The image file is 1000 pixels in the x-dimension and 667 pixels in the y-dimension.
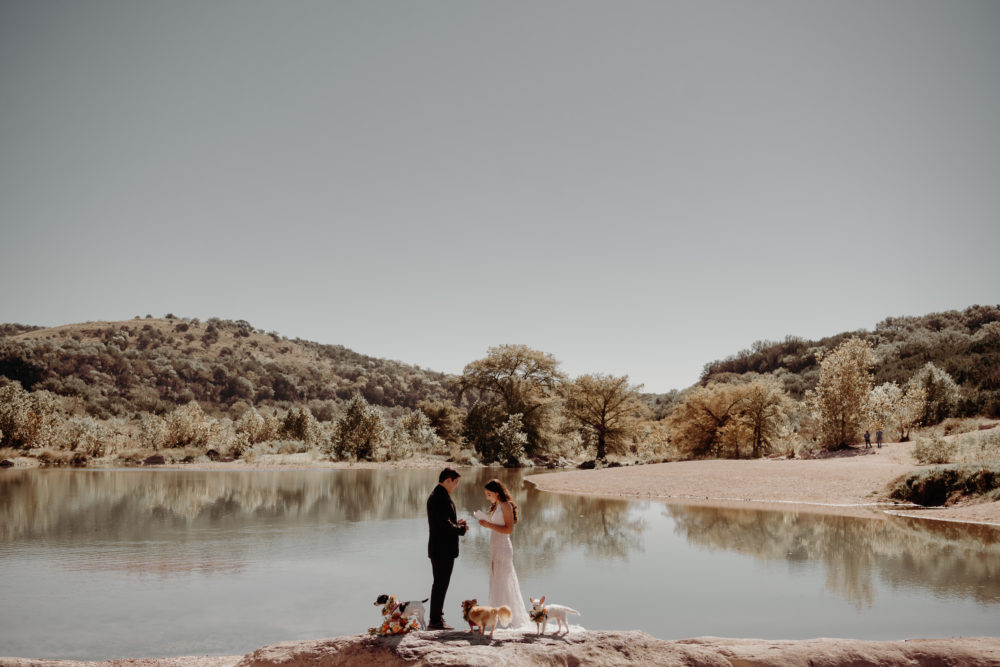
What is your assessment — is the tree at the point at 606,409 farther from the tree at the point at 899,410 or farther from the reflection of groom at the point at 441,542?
the reflection of groom at the point at 441,542

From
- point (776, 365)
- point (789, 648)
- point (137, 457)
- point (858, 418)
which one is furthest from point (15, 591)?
point (776, 365)

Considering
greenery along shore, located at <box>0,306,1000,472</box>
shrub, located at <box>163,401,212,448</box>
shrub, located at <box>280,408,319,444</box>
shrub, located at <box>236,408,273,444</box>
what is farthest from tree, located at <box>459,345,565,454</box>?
shrub, located at <box>163,401,212,448</box>

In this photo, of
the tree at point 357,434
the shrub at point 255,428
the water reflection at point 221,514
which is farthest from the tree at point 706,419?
the shrub at point 255,428

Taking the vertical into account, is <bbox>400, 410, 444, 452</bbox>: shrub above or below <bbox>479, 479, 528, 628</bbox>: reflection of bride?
below

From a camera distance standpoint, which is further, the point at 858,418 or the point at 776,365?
the point at 776,365

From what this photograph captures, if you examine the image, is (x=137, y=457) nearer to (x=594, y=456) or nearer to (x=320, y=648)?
(x=594, y=456)

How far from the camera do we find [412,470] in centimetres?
3734

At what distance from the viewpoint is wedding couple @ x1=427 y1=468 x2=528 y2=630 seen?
5.87 meters

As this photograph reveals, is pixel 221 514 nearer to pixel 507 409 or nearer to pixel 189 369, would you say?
pixel 507 409

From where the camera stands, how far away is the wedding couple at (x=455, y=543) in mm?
5871

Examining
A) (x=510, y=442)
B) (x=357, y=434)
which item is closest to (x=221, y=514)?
(x=357, y=434)

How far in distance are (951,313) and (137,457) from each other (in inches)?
3885

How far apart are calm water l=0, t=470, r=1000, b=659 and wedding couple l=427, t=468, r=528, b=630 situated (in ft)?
5.82

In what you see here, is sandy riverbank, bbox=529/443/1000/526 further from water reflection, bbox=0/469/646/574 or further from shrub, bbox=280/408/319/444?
shrub, bbox=280/408/319/444
